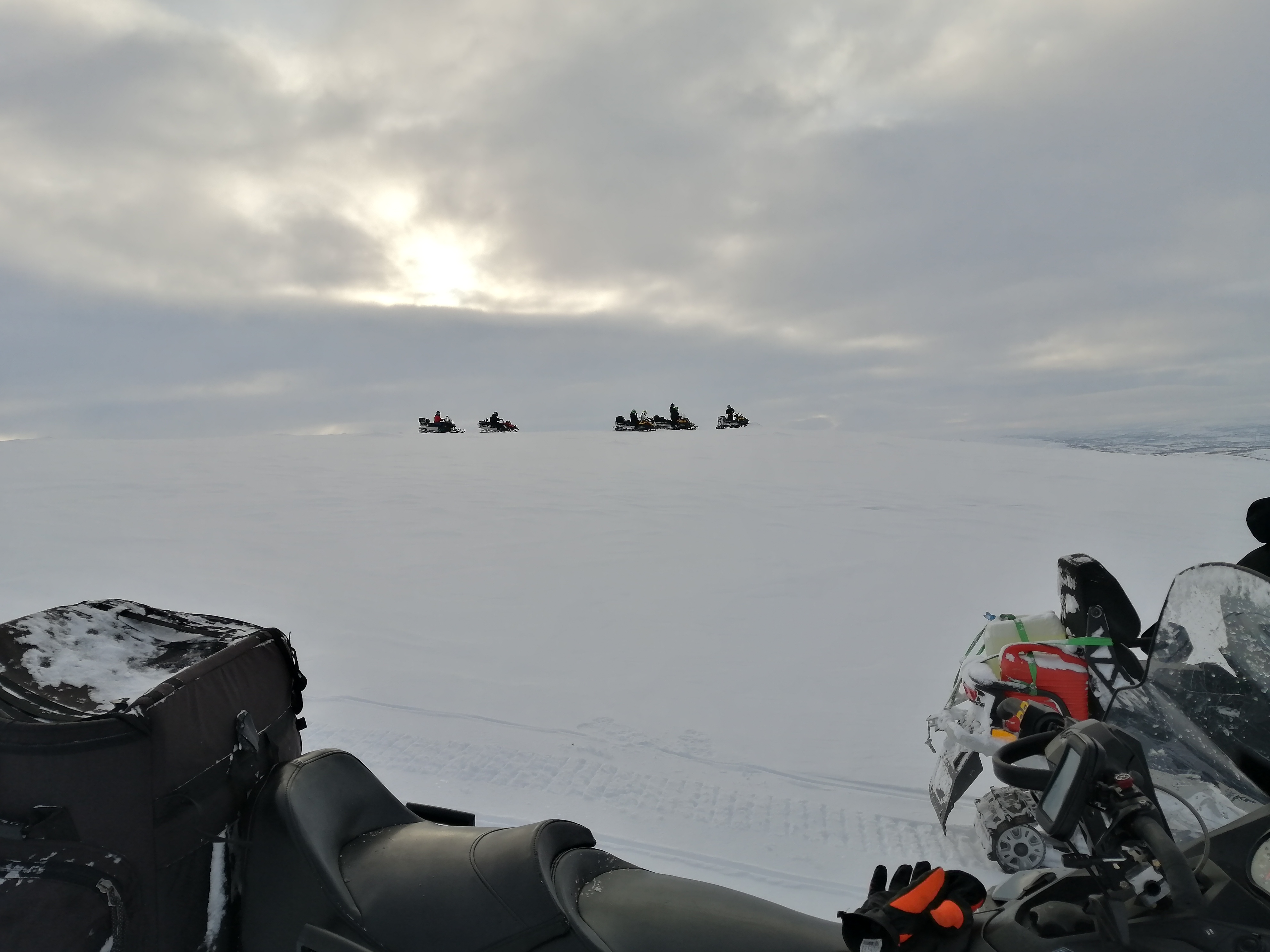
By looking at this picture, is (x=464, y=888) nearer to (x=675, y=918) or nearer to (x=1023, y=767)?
(x=675, y=918)

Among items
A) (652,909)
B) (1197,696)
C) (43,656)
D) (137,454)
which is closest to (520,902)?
(652,909)

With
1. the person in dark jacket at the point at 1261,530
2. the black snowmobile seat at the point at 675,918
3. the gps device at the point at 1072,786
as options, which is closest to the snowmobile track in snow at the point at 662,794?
the person in dark jacket at the point at 1261,530

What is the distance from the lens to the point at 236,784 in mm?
1725

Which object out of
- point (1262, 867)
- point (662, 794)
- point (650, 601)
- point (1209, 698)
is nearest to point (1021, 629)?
point (662, 794)

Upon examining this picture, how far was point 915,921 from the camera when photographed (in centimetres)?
126

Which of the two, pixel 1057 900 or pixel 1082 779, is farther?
pixel 1057 900

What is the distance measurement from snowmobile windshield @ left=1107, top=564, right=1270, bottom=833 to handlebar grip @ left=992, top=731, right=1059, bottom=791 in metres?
0.23

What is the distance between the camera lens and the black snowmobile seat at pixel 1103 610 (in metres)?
3.26

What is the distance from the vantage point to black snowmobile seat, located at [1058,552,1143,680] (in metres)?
3.26

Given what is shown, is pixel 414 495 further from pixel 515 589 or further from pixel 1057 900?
pixel 1057 900

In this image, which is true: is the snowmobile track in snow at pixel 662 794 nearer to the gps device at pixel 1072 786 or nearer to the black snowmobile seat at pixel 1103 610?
the black snowmobile seat at pixel 1103 610

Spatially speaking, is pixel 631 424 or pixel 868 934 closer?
pixel 868 934

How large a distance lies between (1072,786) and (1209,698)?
0.55 meters

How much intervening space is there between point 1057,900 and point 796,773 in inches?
111
